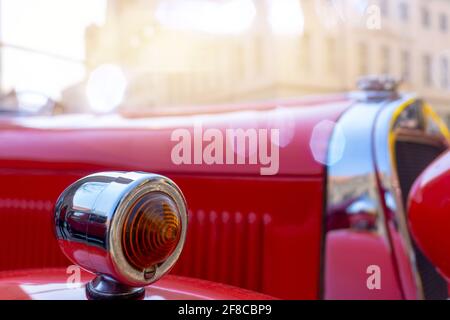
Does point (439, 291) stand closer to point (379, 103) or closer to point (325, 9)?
point (379, 103)

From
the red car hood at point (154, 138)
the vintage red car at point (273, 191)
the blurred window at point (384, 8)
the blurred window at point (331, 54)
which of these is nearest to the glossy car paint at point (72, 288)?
the vintage red car at point (273, 191)

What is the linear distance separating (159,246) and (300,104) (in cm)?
97

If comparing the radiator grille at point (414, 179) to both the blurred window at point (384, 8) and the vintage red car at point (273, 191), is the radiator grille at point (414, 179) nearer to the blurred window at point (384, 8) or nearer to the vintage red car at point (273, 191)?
the vintage red car at point (273, 191)

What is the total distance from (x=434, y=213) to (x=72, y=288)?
653 mm

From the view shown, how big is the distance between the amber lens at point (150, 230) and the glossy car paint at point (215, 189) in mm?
515

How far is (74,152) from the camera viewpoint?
58.2 inches

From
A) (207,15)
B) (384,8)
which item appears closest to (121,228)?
(207,15)

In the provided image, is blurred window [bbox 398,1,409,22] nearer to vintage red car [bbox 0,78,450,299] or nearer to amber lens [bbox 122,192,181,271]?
vintage red car [bbox 0,78,450,299]

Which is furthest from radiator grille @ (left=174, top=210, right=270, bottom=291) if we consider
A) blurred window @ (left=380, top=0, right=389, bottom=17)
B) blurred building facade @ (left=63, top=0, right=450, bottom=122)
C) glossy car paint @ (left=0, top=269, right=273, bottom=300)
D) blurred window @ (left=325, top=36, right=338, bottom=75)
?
blurred window @ (left=380, top=0, right=389, bottom=17)

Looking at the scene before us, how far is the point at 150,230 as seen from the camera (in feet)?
2.36

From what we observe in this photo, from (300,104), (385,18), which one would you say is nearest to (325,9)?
(385,18)

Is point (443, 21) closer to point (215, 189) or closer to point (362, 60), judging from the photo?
point (362, 60)

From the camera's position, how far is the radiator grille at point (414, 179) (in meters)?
1.25

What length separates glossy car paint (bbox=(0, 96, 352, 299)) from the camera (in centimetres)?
120
